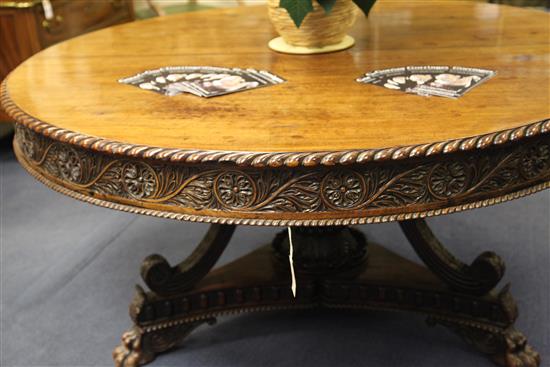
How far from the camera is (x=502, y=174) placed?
1120 mm

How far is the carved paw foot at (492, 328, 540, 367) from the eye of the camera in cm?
158

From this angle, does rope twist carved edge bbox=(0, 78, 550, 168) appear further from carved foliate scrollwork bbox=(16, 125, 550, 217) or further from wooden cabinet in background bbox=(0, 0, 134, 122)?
wooden cabinet in background bbox=(0, 0, 134, 122)

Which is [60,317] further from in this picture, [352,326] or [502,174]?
[502,174]

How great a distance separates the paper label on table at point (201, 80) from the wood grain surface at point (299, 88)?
1.2 inches

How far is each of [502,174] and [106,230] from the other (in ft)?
5.00

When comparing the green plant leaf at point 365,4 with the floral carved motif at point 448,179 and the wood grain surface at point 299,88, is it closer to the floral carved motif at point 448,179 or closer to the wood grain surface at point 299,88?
the wood grain surface at point 299,88

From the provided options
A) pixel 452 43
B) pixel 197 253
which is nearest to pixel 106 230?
pixel 197 253

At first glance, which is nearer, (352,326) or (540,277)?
A: (352,326)

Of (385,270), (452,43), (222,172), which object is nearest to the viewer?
(222,172)

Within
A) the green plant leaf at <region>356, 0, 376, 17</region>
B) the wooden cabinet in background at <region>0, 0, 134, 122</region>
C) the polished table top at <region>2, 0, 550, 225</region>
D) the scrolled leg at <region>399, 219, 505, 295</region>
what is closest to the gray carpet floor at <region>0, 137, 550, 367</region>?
the scrolled leg at <region>399, 219, 505, 295</region>

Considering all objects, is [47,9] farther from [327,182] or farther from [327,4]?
[327,182]

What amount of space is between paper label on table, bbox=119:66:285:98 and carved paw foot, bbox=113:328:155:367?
0.60 m

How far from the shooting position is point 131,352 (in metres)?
1.66

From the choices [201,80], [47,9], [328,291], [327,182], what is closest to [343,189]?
[327,182]
